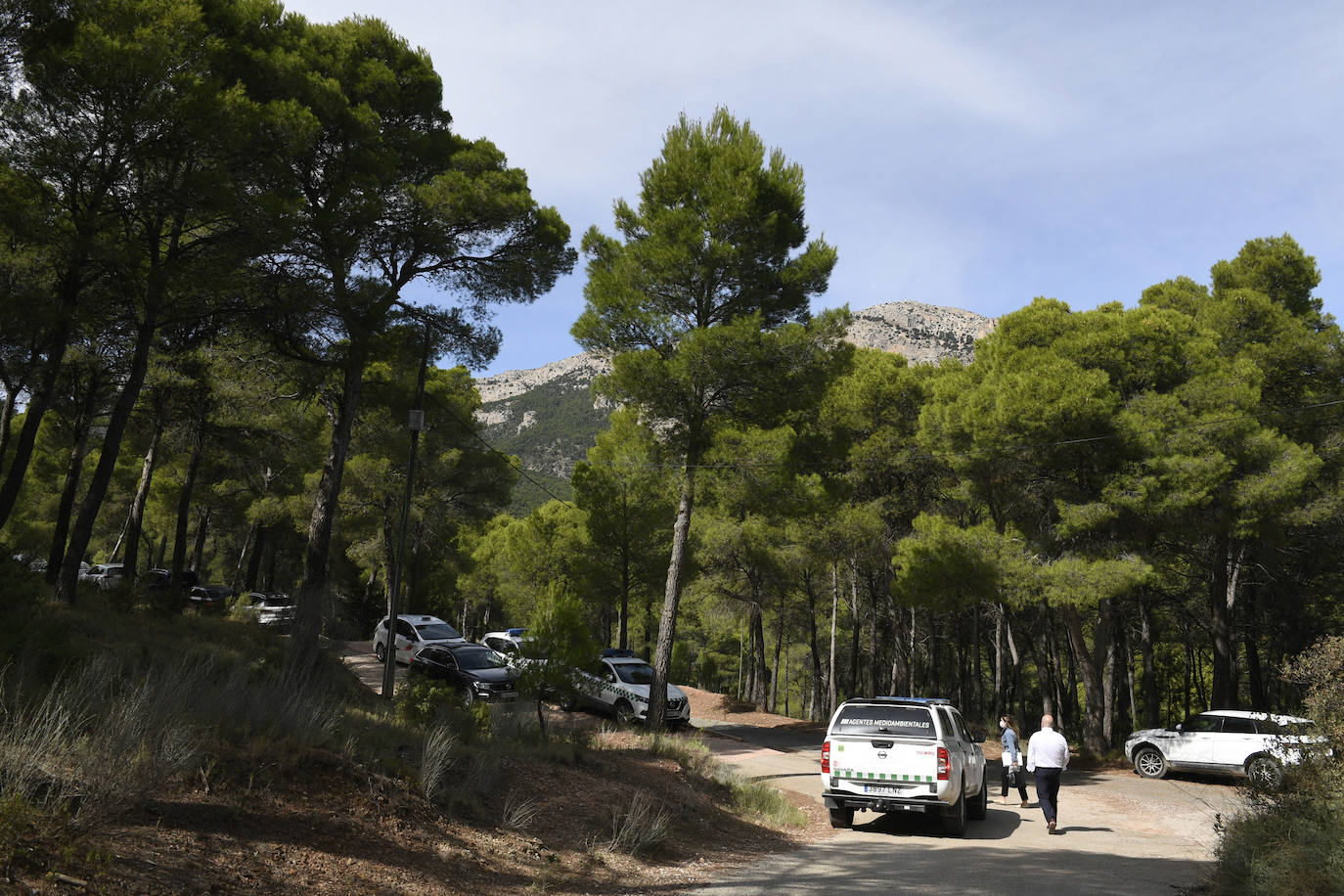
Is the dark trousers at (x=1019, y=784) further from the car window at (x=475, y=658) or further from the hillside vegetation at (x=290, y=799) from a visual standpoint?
the car window at (x=475, y=658)

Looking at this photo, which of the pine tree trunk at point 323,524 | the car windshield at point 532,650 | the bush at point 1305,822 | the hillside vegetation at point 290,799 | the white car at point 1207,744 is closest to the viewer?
the hillside vegetation at point 290,799

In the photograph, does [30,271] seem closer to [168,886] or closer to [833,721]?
[168,886]

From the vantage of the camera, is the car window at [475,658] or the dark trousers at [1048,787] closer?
the dark trousers at [1048,787]

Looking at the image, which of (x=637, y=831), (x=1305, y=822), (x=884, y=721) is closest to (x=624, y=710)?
(x=884, y=721)

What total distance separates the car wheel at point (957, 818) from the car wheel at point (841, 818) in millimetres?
1298

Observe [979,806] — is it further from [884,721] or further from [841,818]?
[884,721]

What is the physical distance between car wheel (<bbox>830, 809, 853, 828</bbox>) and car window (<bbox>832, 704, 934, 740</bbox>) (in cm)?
136

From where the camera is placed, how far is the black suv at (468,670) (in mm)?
19531

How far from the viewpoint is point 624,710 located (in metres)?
20.0

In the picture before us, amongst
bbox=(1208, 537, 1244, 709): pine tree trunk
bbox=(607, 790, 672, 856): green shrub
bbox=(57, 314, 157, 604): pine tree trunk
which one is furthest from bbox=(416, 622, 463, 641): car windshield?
bbox=(1208, 537, 1244, 709): pine tree trunk

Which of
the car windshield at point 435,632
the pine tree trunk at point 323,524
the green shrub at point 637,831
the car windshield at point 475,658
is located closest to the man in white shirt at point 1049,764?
the green shrub at point 637,831

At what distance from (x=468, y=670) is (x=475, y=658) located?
2.24ft

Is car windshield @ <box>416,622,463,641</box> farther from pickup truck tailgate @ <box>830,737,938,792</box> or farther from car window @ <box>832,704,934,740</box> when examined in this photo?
pickup truck tailgate @ <box>830,737,938,792</box>

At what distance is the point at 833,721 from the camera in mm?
10953
